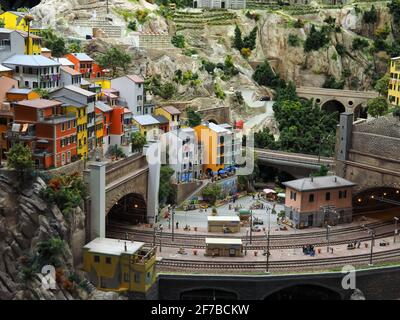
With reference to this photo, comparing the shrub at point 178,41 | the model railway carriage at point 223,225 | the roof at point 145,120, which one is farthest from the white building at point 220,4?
the model railway carriage at point 223,225

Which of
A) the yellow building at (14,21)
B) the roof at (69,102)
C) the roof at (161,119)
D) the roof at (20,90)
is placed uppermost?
the yellow building at (14,21)

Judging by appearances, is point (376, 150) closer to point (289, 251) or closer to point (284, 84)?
point (289, 251)

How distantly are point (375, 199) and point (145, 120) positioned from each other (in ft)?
84.5

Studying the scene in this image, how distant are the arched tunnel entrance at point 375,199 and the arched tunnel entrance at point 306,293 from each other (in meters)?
17.9

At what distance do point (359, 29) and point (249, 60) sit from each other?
2378 cm

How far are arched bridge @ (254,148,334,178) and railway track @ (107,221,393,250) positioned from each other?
51.8 ft

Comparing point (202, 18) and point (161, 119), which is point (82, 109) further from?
point (202, 18)

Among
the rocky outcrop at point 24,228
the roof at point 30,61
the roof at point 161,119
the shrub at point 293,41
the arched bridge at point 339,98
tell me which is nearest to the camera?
the rocky outcrop at point 24,228

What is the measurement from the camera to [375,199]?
77688 mm

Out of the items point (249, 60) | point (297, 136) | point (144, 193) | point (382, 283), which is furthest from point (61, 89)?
point (249, 60)

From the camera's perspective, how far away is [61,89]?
64812 millimetres

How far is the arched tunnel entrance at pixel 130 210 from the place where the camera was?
2751 inches

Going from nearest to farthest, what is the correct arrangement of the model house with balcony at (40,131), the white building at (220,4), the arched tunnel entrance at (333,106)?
the model house with balcony at (40,131)
the arched tunnel entrance at (333,106)
the white building at (220,4)

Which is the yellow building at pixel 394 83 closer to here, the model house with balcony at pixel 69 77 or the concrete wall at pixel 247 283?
the concrete wall at pixel 247 283
